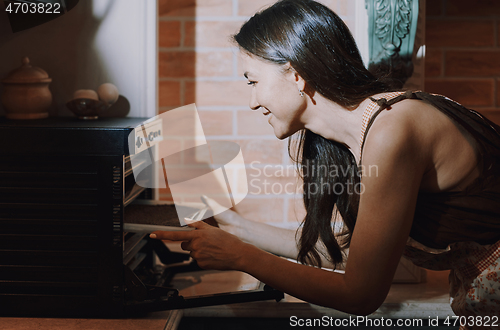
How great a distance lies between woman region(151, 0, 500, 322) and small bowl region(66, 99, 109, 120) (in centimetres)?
56

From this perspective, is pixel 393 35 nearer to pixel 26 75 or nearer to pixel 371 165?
pixel 371 165

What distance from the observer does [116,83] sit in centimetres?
149

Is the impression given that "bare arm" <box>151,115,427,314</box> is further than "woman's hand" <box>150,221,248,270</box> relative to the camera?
No

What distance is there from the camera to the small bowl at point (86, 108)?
4.25 ft

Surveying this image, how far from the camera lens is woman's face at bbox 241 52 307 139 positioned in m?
0.91

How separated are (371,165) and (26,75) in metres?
1.07

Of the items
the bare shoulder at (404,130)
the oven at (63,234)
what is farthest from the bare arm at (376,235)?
the oven at (63,234)

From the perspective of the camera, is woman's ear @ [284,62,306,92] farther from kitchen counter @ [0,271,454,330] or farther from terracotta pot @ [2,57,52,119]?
terracotta pot @ [2,57,52,119]

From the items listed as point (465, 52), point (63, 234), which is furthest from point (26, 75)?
point (465, 52)

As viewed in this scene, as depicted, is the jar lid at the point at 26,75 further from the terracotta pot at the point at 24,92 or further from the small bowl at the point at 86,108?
the small bowl at the point at 86,108

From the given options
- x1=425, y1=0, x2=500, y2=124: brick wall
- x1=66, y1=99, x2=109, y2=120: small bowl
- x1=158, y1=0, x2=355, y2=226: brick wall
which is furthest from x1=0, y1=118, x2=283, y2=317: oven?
x1=425, y1=0, x2=500, y2=124: brick wall

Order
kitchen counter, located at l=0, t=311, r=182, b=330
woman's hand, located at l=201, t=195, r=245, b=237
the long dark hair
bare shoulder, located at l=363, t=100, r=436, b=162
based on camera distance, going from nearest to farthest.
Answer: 1. bare shoulder, located at l=363, t=100, r=436, b=162
2. the long dark hair
3. kitchen counter, located at l=0, t=311, r=182, b=330
4. woman's hand, located at l=201, t=195, r=245, b=237

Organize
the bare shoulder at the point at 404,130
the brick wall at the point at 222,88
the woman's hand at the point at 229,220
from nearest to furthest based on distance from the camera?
the bare shoulder at the point at 404,130 → the woman's hand at the point at 229,220 → the brick wall at the point at 222,88

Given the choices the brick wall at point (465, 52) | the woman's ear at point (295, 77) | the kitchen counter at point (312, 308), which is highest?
the brick wall at point (465, 52)
